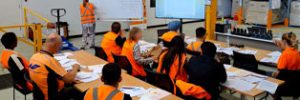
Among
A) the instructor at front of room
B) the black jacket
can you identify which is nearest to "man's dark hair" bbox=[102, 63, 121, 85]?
the black jacket

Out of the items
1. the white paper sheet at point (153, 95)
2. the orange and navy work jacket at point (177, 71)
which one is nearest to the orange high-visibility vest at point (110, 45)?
the orange and navy work jacket at point (177, 71)

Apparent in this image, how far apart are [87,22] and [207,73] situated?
580cm

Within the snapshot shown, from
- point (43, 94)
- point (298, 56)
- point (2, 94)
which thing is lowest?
point (2, 94)

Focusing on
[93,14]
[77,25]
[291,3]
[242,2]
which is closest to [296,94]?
[93,14]

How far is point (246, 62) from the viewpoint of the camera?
4.36 metres

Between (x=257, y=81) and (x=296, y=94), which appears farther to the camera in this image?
(x=296, y=94)

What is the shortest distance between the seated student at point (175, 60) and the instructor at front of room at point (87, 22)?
4.76 m

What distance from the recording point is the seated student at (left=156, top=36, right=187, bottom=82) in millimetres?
3316

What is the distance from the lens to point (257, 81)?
330cm

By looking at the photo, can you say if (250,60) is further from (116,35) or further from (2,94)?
(2,94)

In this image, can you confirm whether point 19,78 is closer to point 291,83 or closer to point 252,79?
point 252,79

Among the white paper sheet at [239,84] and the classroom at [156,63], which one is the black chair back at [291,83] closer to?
the classroom at [156,63]

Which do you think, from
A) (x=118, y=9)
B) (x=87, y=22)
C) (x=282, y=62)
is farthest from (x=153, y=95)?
(x=87, y=22)

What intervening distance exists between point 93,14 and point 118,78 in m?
5.99
